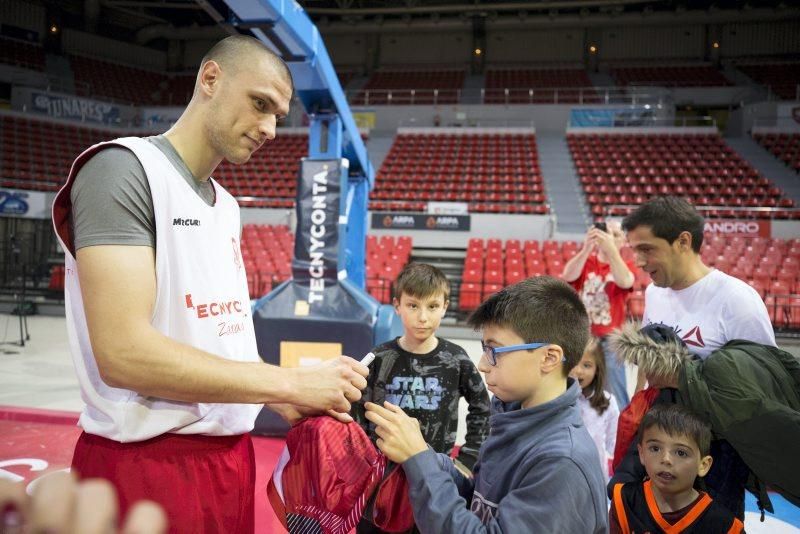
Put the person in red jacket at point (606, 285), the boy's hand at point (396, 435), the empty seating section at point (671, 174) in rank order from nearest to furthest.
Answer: the boy's hand at point (396, 435) → the person in red jacket at point (606, 285) → the empty seating section at point (671, 174)

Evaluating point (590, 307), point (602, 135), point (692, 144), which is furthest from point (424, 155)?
point (590, 307)

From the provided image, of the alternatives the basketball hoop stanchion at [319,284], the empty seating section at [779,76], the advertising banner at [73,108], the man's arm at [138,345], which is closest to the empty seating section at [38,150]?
the advertising banner at [73,108]

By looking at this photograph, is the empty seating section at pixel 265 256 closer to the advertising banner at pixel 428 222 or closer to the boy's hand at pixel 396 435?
the advertising banner at pixel 428 222

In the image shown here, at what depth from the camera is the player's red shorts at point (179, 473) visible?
1.14 meters

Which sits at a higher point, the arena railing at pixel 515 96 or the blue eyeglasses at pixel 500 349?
the arena railing at pixel 515 96

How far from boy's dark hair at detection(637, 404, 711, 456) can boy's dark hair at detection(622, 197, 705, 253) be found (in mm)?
665

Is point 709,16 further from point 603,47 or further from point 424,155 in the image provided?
point 424,155

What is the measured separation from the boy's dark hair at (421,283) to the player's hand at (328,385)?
134 centimetres

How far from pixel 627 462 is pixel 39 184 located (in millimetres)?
14913

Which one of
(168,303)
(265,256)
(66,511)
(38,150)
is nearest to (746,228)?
(265,256)

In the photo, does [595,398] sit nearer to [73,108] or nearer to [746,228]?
[746,228]

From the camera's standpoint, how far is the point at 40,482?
407 millimetres

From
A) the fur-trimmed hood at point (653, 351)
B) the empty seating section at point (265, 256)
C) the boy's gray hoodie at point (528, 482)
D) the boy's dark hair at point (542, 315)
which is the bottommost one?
the empty seating section at point (265, 256)

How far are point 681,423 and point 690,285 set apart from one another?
1.88 feet
